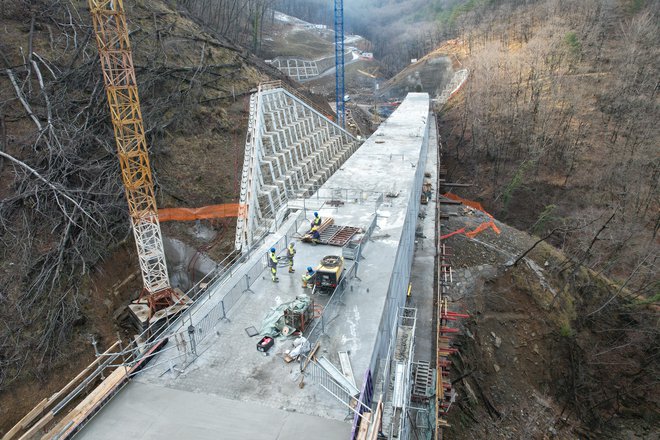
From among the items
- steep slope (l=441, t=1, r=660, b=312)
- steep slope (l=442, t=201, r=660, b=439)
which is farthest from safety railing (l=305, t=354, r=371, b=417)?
steep slope (l=441, t=1, r=660, b=312)

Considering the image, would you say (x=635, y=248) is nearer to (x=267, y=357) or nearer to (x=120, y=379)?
(x=267, y=357)

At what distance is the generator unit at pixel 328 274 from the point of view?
1273cm

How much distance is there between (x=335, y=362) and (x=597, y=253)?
95.2 feet

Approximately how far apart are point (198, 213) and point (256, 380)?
18.9 metres

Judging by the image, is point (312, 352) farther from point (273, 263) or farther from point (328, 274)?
point (273, 263)

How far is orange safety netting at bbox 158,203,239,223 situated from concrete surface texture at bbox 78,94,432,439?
12.5 metres

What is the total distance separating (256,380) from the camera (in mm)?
10211

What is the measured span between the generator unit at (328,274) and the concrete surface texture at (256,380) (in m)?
0.50

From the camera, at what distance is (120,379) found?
984 cm

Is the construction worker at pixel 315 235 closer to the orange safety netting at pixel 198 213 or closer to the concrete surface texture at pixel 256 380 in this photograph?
the concrete surface texture at pixel 256 380

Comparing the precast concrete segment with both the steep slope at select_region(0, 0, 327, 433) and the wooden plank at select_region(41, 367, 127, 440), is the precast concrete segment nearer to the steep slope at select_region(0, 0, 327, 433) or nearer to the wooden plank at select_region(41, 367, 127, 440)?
the steep slope at select_region(0, 0, 327, 433)

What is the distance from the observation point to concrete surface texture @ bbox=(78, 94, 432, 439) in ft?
29.7

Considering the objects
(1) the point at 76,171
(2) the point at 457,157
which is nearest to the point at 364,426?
(1) the point at 76,171

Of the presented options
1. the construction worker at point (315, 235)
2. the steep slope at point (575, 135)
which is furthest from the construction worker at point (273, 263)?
the steep slope at point (575, 135)
